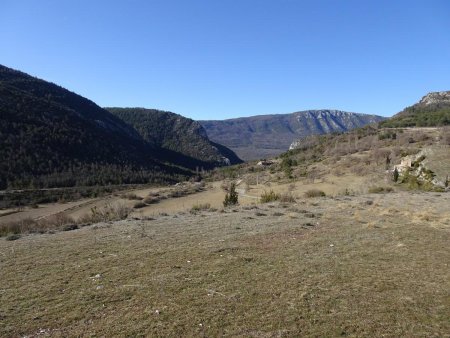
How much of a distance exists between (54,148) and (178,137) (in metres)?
→ 103

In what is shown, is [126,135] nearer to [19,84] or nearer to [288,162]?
[19,84]

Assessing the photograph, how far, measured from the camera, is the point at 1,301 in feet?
26.6

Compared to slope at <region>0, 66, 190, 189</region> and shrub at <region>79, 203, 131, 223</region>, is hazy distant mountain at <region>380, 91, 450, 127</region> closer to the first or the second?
slope at <region>0, 66, 190, 189</region>

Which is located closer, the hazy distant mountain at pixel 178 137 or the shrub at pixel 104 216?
the shrub at pixel 104 216

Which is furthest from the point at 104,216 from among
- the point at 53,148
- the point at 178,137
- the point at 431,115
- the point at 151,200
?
the point at 178,137

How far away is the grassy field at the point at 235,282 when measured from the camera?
657cm

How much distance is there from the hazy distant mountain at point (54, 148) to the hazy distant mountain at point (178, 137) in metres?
39.0

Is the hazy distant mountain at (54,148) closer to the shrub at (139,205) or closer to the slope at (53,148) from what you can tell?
the slope at (53,148)

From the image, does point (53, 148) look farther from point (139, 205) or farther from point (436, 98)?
point (436, 98)

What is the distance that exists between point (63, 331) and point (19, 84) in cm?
12622

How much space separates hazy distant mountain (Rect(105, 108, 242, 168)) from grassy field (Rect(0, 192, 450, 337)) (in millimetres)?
150858

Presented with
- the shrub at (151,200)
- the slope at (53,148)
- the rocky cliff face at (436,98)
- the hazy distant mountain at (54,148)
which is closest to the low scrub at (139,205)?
the shrub at (151,200)

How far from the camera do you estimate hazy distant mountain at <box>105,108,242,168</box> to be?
175 metres

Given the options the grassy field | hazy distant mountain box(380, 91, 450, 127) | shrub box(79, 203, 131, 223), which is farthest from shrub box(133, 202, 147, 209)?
hazy distant mountain box(380, 91, 450, 127)
